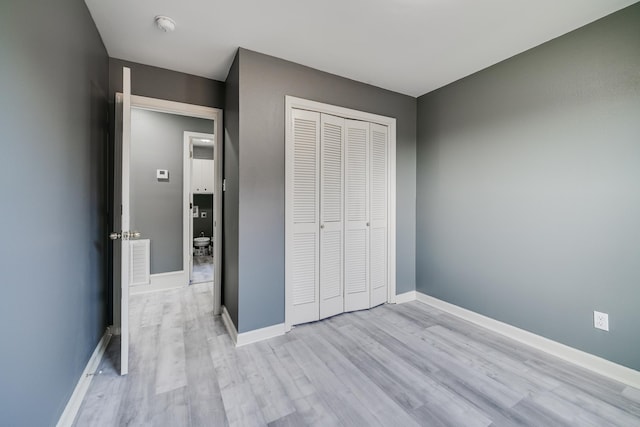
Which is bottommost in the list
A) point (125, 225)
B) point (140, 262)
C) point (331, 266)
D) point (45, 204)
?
point (140, 262)

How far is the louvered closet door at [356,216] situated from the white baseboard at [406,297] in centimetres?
46


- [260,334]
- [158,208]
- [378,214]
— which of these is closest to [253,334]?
[260,334]

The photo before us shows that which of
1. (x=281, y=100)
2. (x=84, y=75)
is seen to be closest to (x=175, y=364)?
(x=84, y=75)

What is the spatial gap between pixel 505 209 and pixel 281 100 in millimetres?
2327

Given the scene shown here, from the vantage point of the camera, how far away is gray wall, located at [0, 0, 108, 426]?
976 mm

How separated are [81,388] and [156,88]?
8.15 ft

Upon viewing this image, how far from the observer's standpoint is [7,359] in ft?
3.14

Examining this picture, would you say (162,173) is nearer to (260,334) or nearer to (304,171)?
(304,171)

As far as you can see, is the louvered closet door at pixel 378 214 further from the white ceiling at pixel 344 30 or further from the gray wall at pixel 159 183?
the gray wall at pixel 159 183

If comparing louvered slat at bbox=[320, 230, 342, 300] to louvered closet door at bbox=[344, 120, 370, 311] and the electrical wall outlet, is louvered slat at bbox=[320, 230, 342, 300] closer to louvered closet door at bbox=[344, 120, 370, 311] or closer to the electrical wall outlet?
louvered closet door at bbox=[344, 120, 370, 311]

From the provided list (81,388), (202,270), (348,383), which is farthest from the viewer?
(202,270)

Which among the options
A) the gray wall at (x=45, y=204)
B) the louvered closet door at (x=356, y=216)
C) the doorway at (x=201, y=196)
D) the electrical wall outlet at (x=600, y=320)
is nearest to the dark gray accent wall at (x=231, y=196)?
the doorway at (x=201, y=196)

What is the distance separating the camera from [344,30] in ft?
6.64

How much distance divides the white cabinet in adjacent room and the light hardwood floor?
300cm
